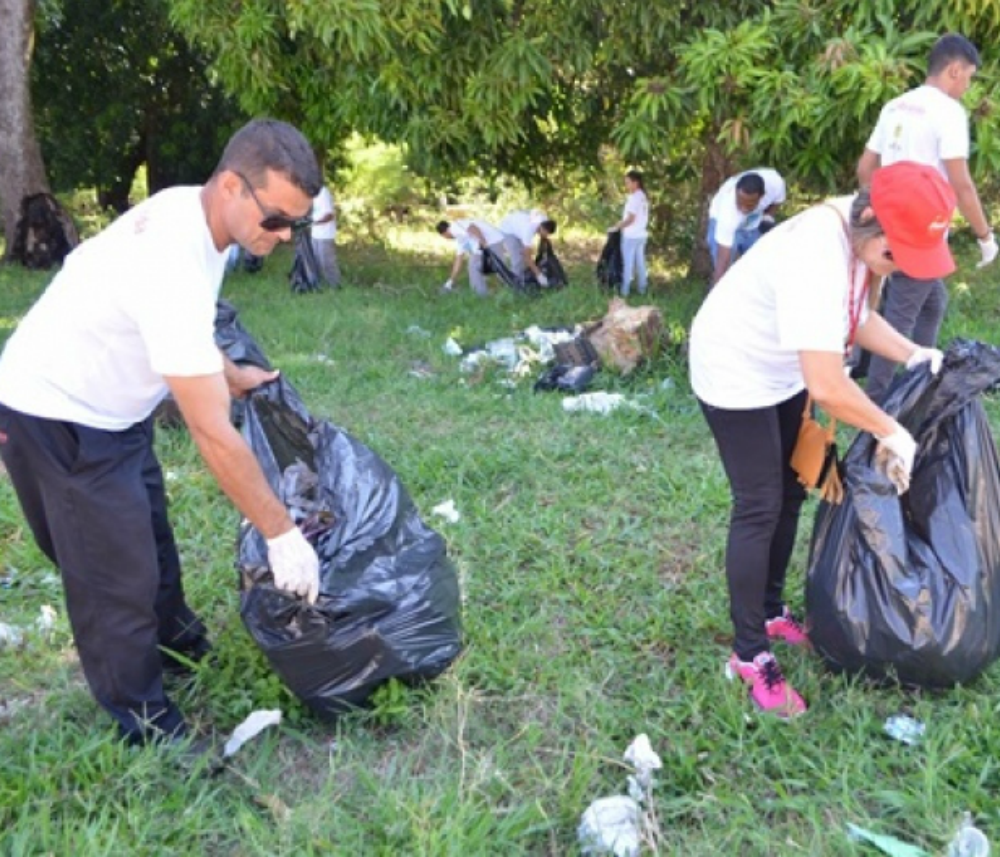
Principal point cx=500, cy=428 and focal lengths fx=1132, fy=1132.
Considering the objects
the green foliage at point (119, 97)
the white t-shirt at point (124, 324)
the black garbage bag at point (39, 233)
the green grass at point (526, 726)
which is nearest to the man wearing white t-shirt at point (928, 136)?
the green grass at point (526, 726)

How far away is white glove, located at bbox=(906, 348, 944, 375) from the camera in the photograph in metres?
2.70

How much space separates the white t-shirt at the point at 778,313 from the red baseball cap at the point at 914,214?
12 centimetres

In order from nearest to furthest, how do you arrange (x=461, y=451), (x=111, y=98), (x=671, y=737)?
1. (x=671, y=737)
2. (x=461, y=451)
3. (x=111, y=98)

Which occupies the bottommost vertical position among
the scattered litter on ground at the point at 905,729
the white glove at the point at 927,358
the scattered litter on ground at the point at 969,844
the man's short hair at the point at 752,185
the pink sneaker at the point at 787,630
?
the pink sneaker at the point at 787,630

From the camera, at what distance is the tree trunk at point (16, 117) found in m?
10.4

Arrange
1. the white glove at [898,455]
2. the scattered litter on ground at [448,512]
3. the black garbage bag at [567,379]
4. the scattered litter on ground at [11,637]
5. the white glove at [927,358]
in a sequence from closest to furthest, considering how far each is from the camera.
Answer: the white glove at [898,455]
the white glove at [927,358]
the scattered litter on ground at [11,637]
the scattered litter on ground at [448,512]
the black garbage bag at [567,379]

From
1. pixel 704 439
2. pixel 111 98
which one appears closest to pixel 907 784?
pixel 704 439

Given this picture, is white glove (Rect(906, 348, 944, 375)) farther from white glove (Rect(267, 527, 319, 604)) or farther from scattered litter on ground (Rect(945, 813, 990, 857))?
white glove (Rect(267, 527, 319, 604))

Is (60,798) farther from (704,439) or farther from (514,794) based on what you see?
(704,439)

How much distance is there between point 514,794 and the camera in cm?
249

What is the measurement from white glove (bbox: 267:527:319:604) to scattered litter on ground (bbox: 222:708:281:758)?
0.47 m

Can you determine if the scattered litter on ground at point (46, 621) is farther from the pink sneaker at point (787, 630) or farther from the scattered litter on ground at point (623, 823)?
the pink sneaker at point (787, 630)

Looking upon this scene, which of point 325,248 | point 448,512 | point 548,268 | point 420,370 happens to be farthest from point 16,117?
point 448,512

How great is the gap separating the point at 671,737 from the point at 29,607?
2006 millimetres
